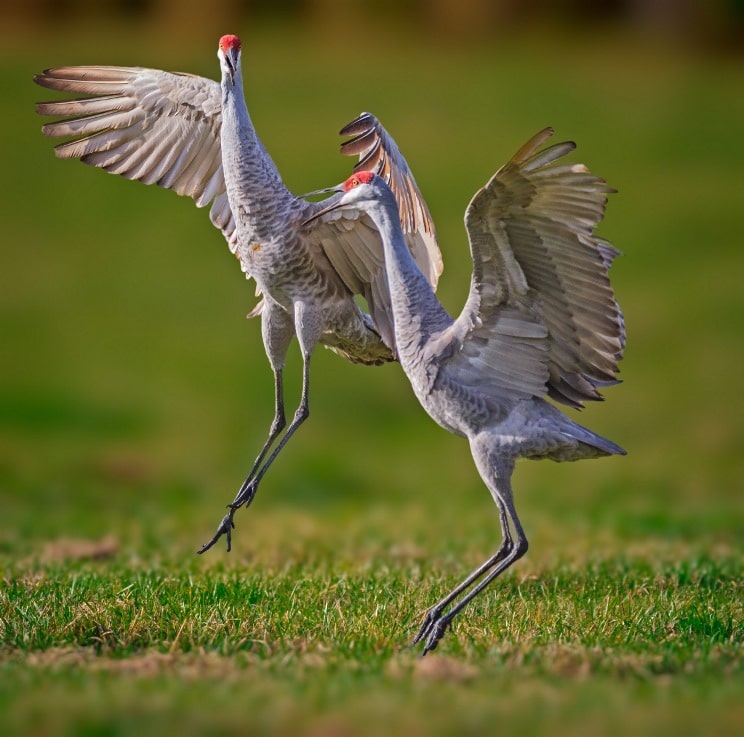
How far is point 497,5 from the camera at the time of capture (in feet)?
109

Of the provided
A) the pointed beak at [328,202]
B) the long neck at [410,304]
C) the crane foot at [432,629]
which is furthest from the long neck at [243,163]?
Result: the crane foot at [432,629]

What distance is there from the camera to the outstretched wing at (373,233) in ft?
22.0

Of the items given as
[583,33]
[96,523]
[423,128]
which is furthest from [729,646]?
[583,33]

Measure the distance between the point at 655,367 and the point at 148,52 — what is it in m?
16.4

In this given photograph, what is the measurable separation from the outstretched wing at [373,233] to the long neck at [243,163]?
0.28 m

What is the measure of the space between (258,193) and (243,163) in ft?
0.57

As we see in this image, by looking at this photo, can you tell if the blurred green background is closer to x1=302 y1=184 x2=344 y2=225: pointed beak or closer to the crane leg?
x1=302 y1=184 x2=344 y2=225: pointed beak

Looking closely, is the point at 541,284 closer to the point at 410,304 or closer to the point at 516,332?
the point at 516,332

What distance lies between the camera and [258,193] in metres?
6.55

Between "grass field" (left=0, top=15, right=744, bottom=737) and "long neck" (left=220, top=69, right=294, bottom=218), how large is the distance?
1973mm

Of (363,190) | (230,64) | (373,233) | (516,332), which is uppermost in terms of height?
(230,64)

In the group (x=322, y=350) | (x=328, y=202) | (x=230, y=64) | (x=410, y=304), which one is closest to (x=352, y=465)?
(x=322, y=350)

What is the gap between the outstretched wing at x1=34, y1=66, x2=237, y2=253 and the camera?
7.25 metres

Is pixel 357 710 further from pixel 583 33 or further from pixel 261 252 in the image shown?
pixel 583 33
